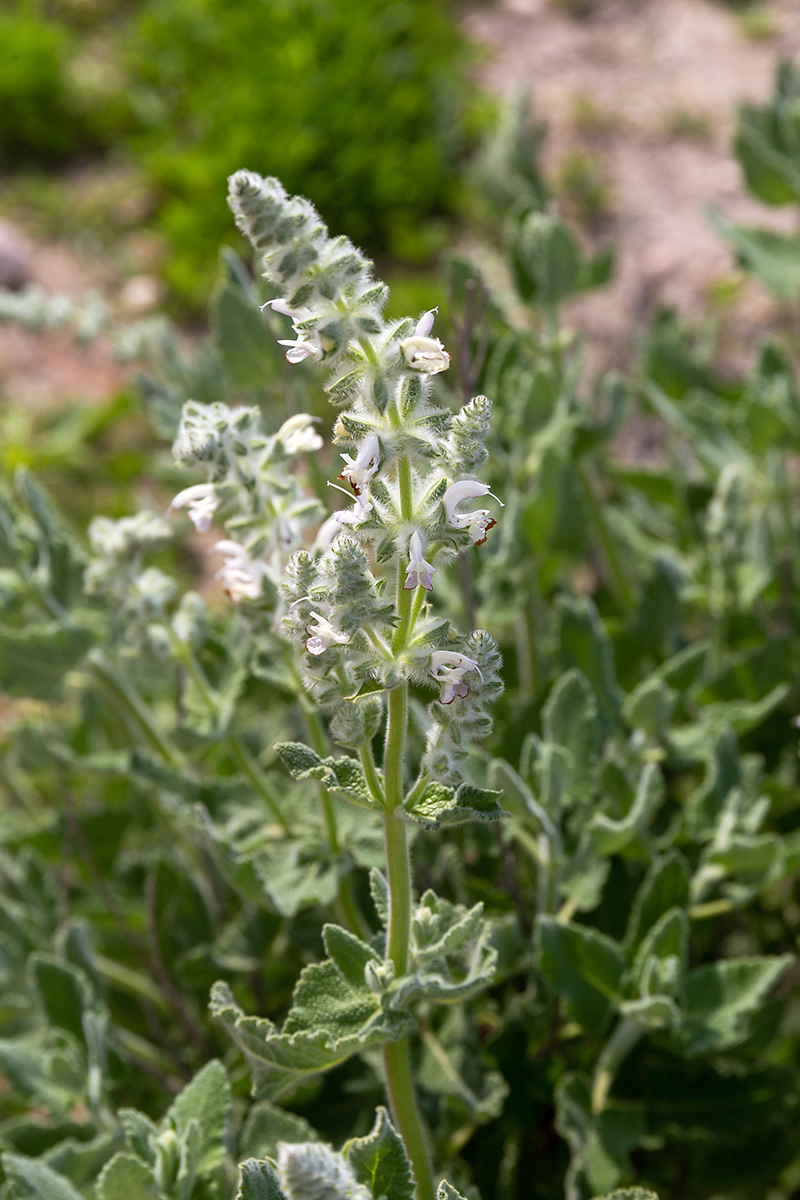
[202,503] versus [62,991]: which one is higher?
[202,503]

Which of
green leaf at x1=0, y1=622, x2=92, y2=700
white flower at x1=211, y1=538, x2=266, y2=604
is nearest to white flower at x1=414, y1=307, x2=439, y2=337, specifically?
white flower at x1=211, y1=538, x2=266, y2=604

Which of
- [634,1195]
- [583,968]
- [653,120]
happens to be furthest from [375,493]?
[653,120]

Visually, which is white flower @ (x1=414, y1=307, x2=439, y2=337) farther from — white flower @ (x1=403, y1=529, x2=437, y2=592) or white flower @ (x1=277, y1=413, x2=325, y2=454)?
white flower @ (x1=277, y1=413, x2=325, y2=454)

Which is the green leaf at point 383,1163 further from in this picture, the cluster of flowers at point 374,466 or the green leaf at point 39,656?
the green leaf at point 39,656

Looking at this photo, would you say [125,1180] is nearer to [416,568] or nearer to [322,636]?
[322,636]

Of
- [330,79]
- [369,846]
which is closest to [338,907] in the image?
[369,846]
